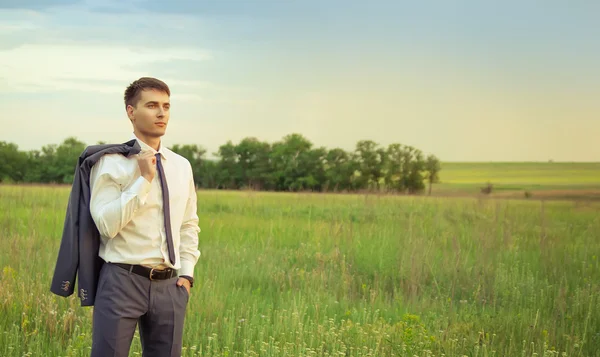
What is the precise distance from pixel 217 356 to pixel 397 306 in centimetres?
291

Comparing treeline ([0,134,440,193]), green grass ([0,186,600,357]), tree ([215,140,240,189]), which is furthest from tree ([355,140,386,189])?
green grass ([0,186,600,357])

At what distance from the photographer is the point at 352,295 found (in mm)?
7430

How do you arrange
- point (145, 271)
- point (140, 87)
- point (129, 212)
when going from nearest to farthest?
1. point (129, 212)
2. point (145, 271)
3. point (140, 87)

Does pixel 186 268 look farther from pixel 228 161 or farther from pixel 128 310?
pixel 228 161

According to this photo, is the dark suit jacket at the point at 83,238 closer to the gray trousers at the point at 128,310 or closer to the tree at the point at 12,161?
the gray trousers at the point at 128,310

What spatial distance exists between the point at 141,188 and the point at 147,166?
121 millimetres

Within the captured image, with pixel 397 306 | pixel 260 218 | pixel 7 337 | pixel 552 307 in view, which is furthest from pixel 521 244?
pixel 7 337

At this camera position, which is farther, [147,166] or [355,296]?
[355,296]

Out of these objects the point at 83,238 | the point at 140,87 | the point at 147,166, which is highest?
the point at 140,87

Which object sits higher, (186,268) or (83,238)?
(83,238)

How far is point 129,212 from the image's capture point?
298 centimetres

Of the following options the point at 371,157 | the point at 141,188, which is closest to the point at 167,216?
the point at 141,188

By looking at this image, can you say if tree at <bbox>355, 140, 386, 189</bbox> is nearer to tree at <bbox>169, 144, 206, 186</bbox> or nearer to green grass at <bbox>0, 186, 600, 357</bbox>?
tree at <bbox>169, 144, 206, 186</bbox>

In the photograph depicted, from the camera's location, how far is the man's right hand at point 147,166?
304 centimetres
